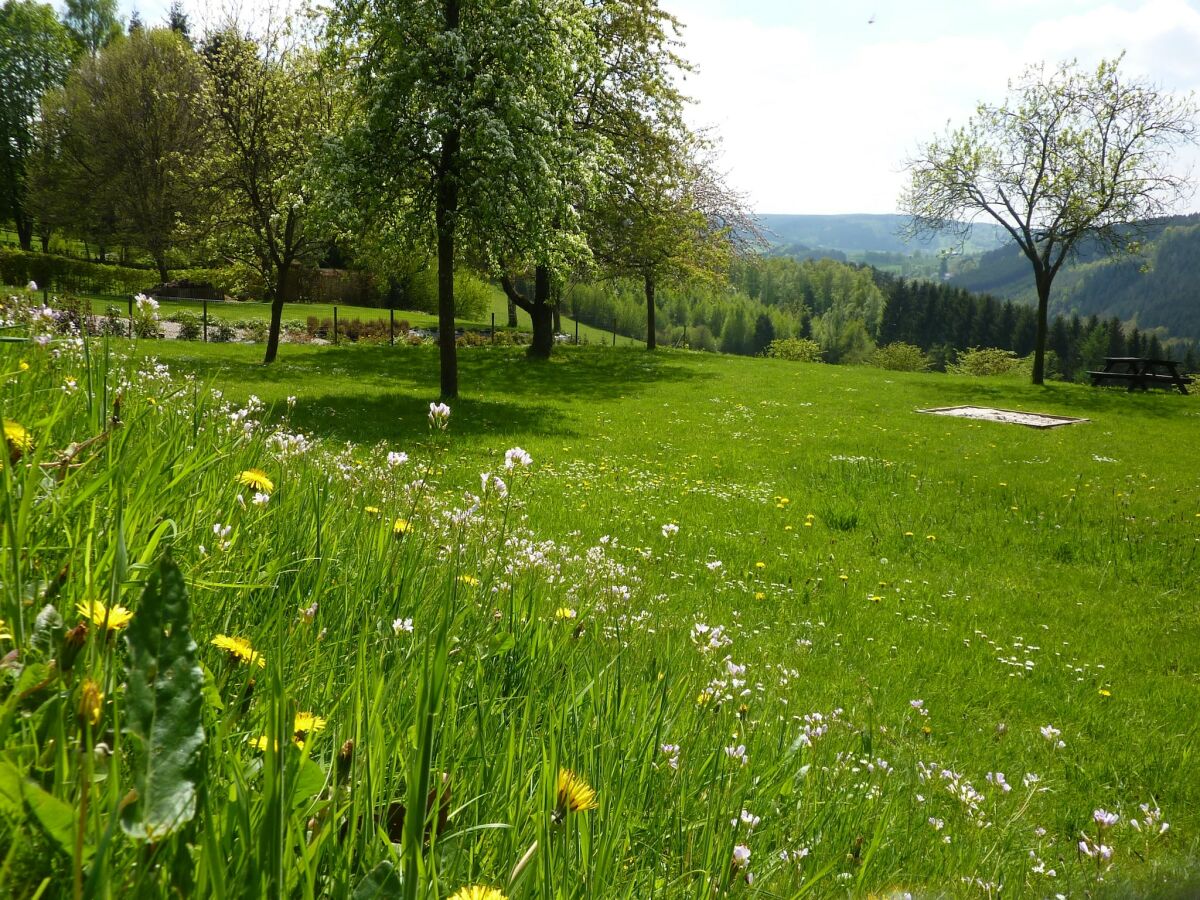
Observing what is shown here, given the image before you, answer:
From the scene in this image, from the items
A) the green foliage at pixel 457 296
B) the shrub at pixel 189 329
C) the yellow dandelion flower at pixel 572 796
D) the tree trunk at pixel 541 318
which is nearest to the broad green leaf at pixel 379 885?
the yellow dandelion flower at pixel 572 796

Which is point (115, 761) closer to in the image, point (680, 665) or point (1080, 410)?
point (680, 665)

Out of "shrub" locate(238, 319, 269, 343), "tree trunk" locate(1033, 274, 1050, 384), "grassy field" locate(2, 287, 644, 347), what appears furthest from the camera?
"grassy field" locate(2, 287, 644, 347)

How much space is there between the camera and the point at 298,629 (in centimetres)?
189

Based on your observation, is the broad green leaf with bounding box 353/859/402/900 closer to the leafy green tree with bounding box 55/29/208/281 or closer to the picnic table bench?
the picnic table bench

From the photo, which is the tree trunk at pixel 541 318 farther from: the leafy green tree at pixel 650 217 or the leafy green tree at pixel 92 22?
the leafy green tree at pixel 92 22

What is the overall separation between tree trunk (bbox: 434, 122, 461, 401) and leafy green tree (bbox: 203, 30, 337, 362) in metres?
7.42

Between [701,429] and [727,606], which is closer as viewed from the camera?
[727,606]

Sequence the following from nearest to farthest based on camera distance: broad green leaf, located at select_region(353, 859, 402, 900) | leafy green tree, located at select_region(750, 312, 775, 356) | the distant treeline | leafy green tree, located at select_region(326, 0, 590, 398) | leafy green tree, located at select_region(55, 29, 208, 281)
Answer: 1. broad green leaf, located at select_region(353, 859, 402, 900)
2. leafy green tree, located at select_region(326, 0, 590, 398)
3. leafy green tree, located at select_region(55, 29, 208, 281)
4. the distant treeline
5. leafy green tree, located at select_region(750, 312, 775, 356)

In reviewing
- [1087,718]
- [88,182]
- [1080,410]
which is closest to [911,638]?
[1087,718]

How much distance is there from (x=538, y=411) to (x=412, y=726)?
17.3 metres

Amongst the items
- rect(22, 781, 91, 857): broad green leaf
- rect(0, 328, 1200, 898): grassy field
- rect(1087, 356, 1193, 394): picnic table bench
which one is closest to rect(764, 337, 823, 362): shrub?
rect(1087, 356, 1193, 394): picnic table bench

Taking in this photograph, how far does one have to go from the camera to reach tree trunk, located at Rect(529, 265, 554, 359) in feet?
103

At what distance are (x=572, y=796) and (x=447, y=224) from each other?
1795 centimetres

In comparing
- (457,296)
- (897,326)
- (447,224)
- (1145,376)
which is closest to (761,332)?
(897,326)
